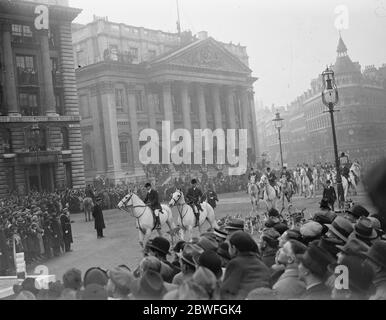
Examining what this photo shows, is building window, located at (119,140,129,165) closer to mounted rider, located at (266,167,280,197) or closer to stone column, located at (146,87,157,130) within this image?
stone column, located at (146,87,157,130)

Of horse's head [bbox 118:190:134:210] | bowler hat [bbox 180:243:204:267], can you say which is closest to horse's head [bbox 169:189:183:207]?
horse's head [bbox 118:190:134:210]

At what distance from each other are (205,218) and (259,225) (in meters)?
1.77

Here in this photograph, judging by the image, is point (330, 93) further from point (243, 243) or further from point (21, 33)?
point (21, 33)

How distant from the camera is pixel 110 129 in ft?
45.5

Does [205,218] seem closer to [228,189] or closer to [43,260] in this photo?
[228,189]

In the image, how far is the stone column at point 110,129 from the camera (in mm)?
13883

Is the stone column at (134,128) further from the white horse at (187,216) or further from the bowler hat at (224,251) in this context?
the bowler hat at (224,251)

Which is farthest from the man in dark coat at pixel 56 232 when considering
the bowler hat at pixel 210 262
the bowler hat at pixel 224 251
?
the bowler hat at pixel 210 262

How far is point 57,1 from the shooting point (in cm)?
1176

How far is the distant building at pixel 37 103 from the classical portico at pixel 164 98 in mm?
1082

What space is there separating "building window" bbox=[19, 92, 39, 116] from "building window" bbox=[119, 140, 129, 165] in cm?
279

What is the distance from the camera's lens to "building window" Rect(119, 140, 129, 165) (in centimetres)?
1361

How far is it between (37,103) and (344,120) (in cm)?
852
